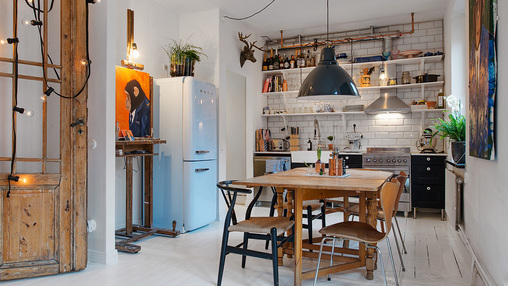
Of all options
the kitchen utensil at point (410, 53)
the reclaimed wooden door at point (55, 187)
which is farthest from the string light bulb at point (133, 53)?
the kitchen utensil at point (410, 53)

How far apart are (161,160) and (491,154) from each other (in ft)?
12.0

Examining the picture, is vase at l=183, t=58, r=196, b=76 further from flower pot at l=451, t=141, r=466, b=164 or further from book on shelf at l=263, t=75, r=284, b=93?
flower pot at l=451, t=141, r=466, b=164

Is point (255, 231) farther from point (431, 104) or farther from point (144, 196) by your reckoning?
point (431, 104)

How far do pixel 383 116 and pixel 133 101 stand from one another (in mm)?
4158

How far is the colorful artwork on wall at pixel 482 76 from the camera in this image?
249cm

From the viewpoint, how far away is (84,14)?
344cm

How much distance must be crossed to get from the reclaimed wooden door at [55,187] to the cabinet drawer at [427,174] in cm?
453

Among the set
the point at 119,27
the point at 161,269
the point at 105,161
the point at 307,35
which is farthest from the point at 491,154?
the point at 307,35

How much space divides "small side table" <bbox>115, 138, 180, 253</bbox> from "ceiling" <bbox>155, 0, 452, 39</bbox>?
7.05 ft

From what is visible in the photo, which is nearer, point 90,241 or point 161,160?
point 90,241

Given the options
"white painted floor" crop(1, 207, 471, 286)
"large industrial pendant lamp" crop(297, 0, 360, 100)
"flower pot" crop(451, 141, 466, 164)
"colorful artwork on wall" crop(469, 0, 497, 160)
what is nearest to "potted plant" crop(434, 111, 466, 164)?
"flower pot" crop(451, 141, 466, 164)

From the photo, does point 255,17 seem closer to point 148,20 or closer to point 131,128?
point 148,20

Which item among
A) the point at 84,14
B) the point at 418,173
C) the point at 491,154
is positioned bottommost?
the point at 418,173

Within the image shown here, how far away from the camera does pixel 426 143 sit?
6152 mm
